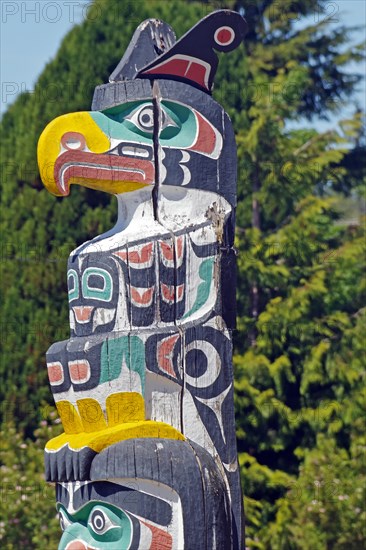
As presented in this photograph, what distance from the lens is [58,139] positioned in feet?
17.4

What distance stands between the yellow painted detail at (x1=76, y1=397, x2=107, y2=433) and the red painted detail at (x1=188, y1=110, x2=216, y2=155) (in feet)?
4.24

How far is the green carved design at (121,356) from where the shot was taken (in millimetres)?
5074

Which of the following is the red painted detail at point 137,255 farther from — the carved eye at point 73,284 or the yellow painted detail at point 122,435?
the yellow painted detail at point 122,435

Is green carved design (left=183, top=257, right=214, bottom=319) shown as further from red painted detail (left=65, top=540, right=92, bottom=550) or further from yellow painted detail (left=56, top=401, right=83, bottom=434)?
red painted detail (left=65, top=540, right=92, bottom=550)

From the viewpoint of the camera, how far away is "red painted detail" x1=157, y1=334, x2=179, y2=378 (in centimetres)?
509

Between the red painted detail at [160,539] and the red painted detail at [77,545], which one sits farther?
the red painted detail at [77,545]

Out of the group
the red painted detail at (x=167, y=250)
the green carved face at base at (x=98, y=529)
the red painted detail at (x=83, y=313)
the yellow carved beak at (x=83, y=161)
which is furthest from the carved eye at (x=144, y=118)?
the green carved face at base at (x=98, y=529)

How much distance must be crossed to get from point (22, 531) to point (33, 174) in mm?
3634

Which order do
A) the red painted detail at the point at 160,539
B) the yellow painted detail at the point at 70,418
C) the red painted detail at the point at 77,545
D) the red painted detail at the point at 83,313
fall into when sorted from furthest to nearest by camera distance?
the red painted detail at the point at 83,313 → the yellow painted detail at the point at 70,418 → the red painted detail at the point at 77,545 → the red painted detail at the point at 160,539

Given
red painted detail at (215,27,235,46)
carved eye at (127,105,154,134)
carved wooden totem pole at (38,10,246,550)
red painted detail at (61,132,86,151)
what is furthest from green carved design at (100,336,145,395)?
red painted detail at (215,27,235,46)

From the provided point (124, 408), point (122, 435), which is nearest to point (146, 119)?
point (124, 408)

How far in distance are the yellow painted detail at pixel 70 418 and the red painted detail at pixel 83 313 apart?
386 mm

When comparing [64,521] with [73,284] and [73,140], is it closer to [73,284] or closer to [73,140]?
[73,284]

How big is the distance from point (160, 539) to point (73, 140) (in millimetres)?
1860
